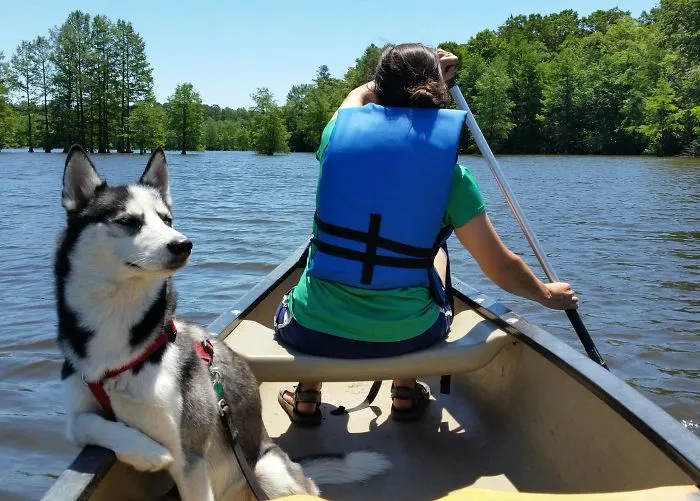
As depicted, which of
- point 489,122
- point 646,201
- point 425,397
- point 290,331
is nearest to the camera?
point 290,331

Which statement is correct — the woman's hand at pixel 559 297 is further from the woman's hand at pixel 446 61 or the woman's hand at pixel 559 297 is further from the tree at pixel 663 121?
the tree at pixel 663 121

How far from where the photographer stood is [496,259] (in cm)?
297

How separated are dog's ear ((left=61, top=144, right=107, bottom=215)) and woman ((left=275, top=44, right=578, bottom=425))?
1.12 metres

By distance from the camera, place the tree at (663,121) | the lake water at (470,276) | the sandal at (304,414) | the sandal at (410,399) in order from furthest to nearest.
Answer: the tree at (663,121), the lake water at (470,276), the sandal at (410,399), the sandal at (304,414)

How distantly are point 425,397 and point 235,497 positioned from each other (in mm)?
1462

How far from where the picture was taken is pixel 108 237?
1.96 meters

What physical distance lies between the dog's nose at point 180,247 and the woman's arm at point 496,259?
Result: 137 centimetres

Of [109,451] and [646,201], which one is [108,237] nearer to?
[109,451]

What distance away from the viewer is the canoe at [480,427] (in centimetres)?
203

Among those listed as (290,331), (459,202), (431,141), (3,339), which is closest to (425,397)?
(290,331)

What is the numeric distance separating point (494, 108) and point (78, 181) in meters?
69.4

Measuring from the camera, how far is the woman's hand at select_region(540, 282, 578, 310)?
10.6 feet

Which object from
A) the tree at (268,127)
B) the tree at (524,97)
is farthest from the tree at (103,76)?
the tree at (524,97)

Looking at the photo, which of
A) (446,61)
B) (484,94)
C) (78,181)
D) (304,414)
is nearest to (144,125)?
(484,94)
